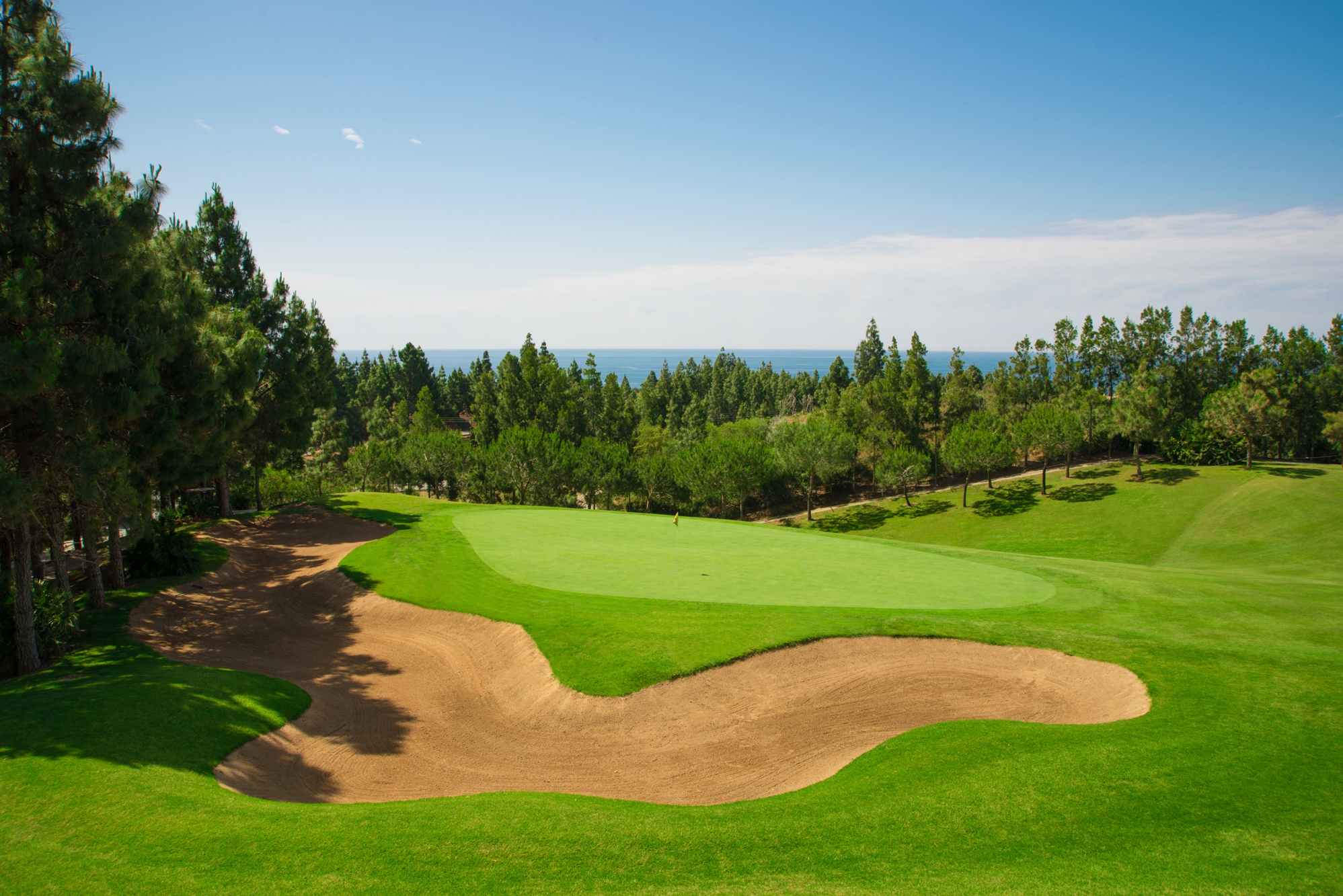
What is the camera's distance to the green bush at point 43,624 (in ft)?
54.6

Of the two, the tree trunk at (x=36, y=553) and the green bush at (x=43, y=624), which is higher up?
the tree trunk at (x=36, y=553)

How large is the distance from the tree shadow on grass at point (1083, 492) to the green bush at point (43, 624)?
6736 cm

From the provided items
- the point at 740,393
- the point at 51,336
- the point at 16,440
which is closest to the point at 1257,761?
the point at 51,336

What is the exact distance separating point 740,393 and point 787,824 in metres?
138

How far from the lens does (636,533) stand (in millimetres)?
31688

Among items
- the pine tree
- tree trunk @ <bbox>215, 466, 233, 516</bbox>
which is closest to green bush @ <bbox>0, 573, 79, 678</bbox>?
tree trunk @ <bbox>215, 466, 233, 516</bbox>

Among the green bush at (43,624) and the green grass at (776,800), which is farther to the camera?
the green bush at (43,624)

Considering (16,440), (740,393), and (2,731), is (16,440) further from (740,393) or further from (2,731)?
(740,393)

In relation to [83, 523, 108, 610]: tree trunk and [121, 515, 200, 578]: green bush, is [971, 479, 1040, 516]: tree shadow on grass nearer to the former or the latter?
[121, 515, 200, 578]: green bush

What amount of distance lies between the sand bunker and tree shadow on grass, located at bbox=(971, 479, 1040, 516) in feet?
159

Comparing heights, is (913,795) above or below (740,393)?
below

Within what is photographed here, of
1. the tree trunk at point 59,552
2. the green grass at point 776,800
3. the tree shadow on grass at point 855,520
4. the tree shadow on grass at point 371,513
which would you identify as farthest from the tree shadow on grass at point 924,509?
the tree trunk at point 59,552

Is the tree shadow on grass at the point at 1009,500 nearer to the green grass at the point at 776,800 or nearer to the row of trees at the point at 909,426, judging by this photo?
the row of trees at the point at 909,426

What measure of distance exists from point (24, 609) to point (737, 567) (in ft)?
70.0
